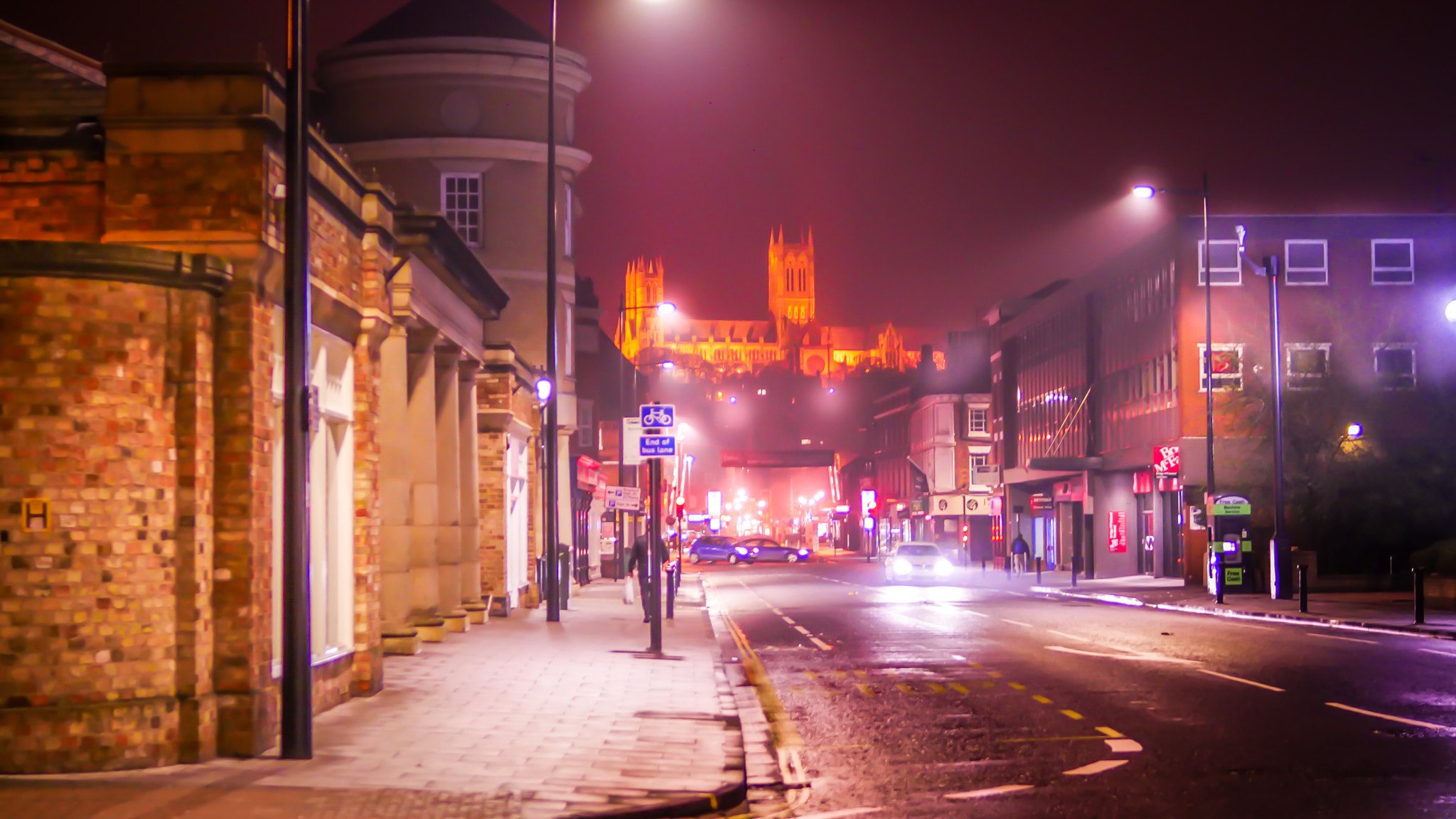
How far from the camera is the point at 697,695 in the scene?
16359 mm

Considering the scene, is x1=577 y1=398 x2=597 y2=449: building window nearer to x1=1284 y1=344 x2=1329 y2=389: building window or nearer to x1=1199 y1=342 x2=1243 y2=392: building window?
x1=1199 y1=342 x2=1243 y2=392: building window

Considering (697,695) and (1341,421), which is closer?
(697,695)

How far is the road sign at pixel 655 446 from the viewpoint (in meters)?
22.9

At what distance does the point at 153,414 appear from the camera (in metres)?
11.1

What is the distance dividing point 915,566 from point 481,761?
46691 millimetres

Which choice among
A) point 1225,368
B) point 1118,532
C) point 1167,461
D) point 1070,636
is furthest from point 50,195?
point 1118,532

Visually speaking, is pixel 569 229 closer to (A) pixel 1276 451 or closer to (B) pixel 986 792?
(A) pixel 1276 451

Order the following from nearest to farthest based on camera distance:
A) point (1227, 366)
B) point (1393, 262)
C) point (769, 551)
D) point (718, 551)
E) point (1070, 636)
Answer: point (1070, 636) → point (1227, 366) → point (1393, 262) → point (718, 551) → point (769, 551)

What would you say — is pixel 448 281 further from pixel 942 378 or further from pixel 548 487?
pixel 942 378

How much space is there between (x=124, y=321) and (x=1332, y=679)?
1296cm

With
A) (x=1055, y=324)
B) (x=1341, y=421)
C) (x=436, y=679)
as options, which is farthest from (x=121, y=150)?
(x=1055, y=324)

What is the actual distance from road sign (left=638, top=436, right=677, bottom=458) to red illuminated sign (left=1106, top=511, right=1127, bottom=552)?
40.4 m

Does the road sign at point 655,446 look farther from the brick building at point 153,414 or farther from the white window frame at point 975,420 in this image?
the white window frame at point 975,420

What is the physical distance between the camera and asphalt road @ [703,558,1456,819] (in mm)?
9766
